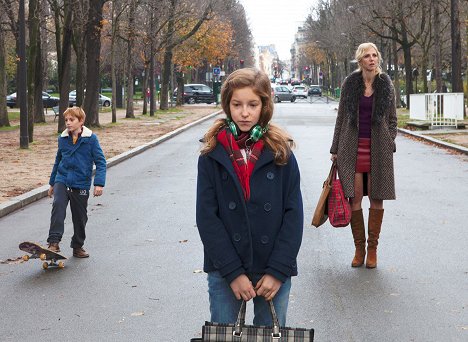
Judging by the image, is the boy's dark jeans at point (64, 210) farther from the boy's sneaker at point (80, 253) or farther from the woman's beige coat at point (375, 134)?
the woman's beige coat at point (375, 134)

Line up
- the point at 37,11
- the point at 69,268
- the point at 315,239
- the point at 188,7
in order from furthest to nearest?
the point at 188,7
the point at 37,11
the point at 315,239
the point at 69,268

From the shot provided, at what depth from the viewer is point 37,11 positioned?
2770 cm

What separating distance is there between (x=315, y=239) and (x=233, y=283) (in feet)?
19.7

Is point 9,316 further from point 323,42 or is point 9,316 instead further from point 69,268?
point 323,42

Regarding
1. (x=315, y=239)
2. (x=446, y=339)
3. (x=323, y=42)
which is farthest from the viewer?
(x=323, y=42)

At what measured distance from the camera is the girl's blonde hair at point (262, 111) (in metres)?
3.67

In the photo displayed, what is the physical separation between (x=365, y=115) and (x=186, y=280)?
1992 mm

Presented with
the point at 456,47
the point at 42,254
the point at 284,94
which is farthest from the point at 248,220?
the point at 284,94

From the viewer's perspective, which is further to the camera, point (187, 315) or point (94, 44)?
point (94, 44)

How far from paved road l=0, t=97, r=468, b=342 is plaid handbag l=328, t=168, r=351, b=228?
459mm

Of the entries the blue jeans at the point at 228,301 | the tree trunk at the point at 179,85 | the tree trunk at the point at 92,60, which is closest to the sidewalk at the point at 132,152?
the tree trunk at the point at 92,60

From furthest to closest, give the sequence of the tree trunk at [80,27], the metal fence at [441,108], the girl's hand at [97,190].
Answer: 1. the tree trunk at [80,27]
2. the metal fence at [441,108]
3. the girl's hand at [97,190]

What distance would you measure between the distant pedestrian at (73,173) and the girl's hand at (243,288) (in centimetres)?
492

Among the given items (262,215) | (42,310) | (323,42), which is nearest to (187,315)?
(42,310)
